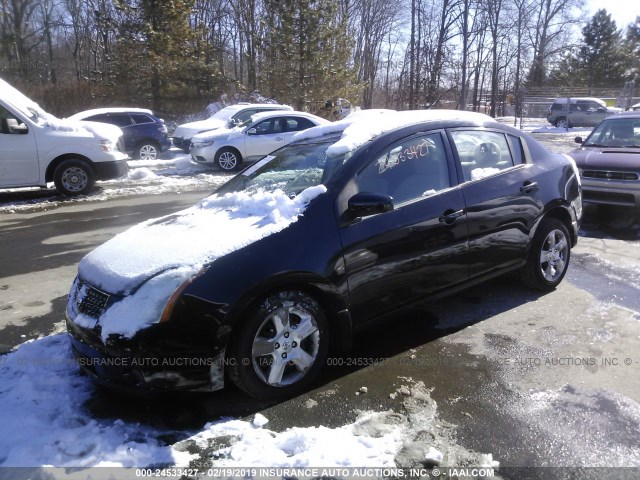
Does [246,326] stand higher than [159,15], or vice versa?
[159,15]

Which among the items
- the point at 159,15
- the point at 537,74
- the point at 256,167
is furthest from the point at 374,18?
the point at 256,167

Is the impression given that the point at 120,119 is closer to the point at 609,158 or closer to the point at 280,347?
the point at 609,158

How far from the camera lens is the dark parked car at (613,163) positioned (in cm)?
748

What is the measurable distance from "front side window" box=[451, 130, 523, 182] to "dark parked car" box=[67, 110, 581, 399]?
14mm

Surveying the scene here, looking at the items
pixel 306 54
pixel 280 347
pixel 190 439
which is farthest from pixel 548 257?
pixel 306 54

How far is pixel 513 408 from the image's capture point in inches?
121

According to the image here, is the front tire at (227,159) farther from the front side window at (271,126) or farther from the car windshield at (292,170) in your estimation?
the car windshield at (292,170)

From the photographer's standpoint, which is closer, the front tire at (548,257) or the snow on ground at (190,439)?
the snow on ground at (190,439)

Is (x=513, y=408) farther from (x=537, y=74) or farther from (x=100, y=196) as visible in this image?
(x=537, y=74)

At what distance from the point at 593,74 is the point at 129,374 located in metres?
57.3

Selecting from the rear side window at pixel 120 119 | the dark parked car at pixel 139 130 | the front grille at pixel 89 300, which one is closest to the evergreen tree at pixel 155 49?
the dark parked car at pixel 139 130

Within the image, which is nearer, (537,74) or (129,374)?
(129,374)

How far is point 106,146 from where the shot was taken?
10570 mm

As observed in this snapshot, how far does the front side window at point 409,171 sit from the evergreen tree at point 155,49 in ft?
75.4
